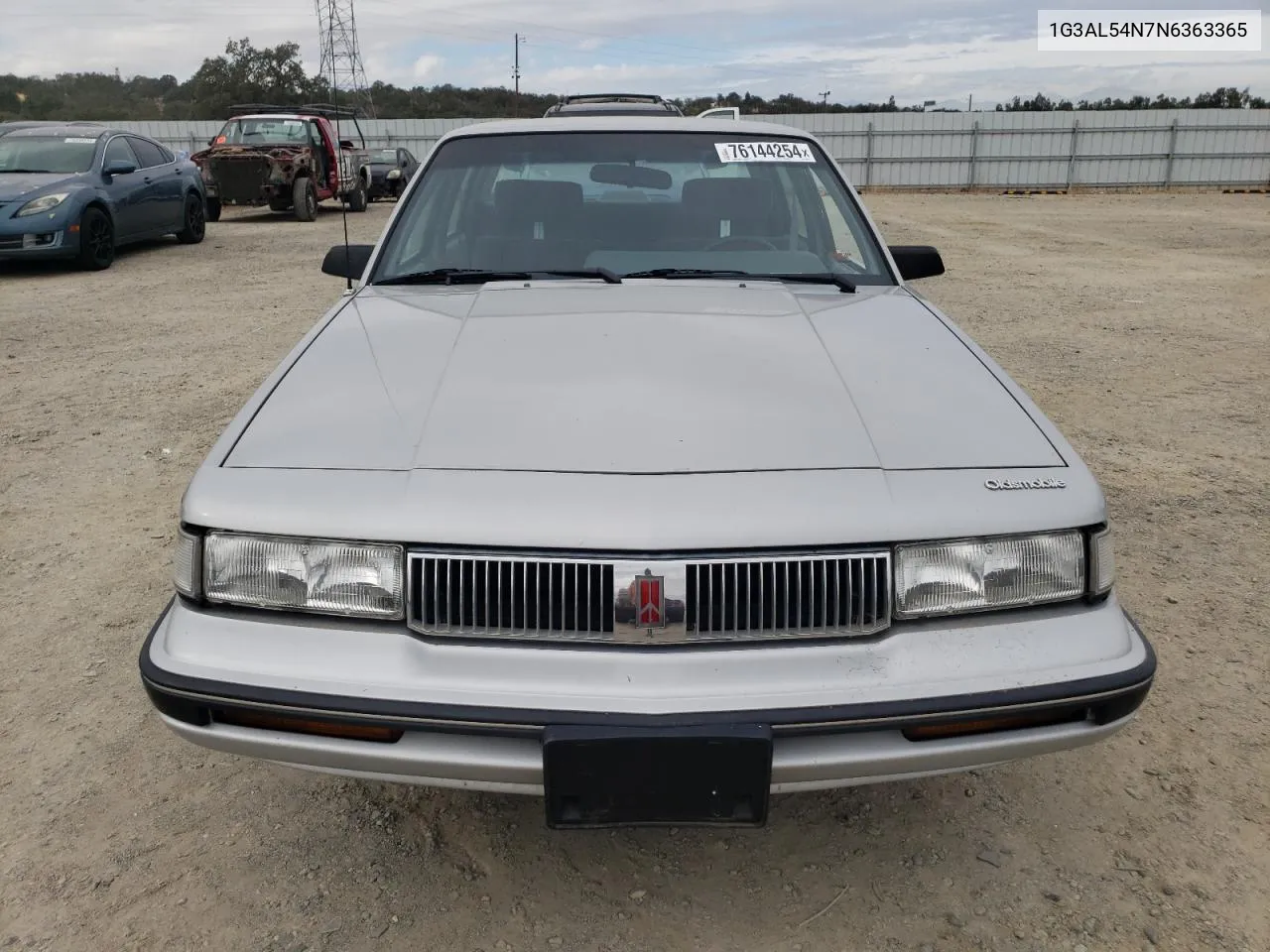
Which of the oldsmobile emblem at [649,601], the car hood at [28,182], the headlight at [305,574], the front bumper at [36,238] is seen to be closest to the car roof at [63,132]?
the car hood at [28,182]

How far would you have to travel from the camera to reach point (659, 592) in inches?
65.8

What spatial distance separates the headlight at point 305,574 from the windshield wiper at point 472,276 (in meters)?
1.30

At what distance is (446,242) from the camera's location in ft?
10.2

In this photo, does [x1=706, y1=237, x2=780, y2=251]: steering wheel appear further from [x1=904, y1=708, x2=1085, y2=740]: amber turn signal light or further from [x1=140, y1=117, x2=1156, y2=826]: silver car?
[x1=904, y1=708, x2=1085, y2=740]: amber turn signal light

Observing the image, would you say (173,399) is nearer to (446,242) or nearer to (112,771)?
(446,242)

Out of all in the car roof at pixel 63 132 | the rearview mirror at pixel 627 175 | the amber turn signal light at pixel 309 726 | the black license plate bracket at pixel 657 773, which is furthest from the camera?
the car roof at pixel 63 132

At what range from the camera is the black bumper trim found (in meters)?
1.62

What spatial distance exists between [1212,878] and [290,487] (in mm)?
2042

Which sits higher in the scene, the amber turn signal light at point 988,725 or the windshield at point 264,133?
the windshield at point 264,133

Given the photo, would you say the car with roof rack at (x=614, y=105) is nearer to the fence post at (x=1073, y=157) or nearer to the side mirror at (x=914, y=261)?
the side mirror at (x=914, y=261)

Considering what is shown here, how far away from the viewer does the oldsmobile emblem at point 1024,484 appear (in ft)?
5.91

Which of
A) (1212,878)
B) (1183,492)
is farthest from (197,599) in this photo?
(1183,492)

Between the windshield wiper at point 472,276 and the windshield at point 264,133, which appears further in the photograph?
the windshield at point 264,133

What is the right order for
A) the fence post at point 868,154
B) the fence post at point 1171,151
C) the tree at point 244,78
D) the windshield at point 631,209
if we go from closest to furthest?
the windshield at point 631,209, the fence post at point 1171,151, the fence post at point 868,154, the tree at point 244,78
